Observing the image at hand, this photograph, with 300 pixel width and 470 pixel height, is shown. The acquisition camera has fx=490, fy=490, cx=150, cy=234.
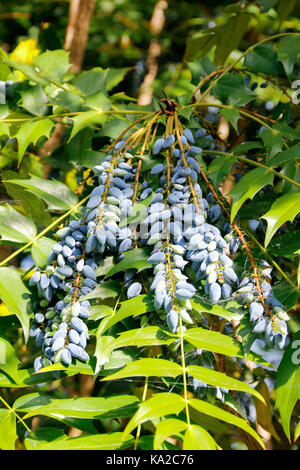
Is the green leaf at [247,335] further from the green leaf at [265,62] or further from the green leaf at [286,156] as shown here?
the green leaf at [265,62]

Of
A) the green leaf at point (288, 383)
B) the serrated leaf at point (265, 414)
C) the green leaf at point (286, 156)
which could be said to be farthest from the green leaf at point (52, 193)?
the serrated leaf at point (265, 414)

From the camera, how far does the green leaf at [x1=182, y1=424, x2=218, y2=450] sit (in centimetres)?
63

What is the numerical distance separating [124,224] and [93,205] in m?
0.07

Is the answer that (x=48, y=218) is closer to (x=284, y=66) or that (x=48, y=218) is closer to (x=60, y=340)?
(x=60, y=340)

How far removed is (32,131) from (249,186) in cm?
53

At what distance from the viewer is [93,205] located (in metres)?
0.87

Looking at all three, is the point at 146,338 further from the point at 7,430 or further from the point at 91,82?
the point at 91,82

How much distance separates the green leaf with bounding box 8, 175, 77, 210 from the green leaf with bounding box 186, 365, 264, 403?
465 millimetres

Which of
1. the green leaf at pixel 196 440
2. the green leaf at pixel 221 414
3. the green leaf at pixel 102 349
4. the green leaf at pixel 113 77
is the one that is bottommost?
the green leaf at pixel 102 349

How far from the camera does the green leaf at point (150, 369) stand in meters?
0.69

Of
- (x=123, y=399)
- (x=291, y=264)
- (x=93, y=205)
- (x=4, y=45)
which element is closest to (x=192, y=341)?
(x=123, y=399)

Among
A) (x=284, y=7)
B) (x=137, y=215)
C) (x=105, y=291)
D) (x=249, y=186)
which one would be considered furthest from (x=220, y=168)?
(x=284, y=7)

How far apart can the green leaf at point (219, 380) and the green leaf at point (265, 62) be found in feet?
2.77

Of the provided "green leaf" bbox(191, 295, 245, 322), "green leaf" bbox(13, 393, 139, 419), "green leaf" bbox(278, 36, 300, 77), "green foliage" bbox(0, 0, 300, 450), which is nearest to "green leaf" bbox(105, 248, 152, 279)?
"green foliage" bbox(0, 0, 300, 450)
